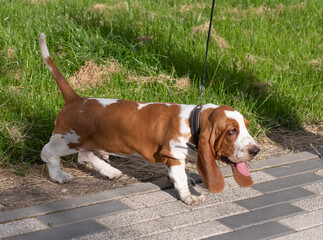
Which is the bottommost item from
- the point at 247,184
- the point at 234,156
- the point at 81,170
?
the point at 81,170

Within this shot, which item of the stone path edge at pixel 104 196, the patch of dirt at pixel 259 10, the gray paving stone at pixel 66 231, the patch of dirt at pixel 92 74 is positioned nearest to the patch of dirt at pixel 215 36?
the patch of dirt at pixel 259 10

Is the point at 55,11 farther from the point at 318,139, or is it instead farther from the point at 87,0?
the point at 318,139

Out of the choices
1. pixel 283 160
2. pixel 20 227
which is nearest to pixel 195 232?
pixel 20 227

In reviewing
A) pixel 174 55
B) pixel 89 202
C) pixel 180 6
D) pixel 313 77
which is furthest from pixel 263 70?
pixel 89 202

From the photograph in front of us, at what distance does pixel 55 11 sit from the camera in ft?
21.2

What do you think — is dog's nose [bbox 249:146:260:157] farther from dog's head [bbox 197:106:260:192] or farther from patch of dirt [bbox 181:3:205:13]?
patch of dirt [bbox 181:3:205:13]

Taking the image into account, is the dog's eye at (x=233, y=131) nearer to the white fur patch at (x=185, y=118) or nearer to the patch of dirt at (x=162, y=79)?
the white fur patch at (x=185, y=118)

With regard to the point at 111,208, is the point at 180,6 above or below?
above

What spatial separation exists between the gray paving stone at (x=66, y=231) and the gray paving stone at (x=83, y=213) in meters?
0.06

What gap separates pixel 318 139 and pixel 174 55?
1874mm

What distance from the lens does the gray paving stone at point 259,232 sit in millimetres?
2740

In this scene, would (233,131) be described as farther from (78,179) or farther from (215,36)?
(215,36)

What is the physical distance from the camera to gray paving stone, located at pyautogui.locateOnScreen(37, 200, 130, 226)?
2.95 m

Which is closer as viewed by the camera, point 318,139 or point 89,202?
point 89,202
